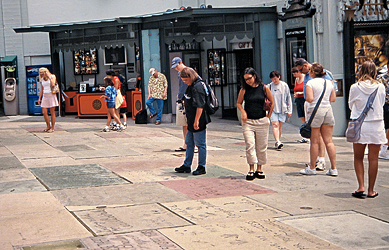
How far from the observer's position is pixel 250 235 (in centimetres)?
579

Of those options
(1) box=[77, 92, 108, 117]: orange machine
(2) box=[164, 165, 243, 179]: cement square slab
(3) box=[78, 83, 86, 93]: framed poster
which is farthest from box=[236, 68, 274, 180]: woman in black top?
(3) box=[78, 83, 86, 93]: framed poster

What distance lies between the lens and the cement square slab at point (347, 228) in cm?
554

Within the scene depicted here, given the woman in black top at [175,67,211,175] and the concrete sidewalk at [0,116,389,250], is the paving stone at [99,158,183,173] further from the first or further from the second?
the woman in black top at [175,67,211,175]

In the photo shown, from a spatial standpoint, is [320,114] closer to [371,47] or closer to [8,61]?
[371,47]

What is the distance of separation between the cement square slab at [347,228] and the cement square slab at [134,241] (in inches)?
57.8

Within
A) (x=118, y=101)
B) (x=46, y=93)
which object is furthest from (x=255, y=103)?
(x=46, y=93)

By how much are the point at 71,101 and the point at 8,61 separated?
2.99 metres

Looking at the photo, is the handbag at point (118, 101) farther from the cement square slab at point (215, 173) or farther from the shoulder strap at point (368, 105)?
the shoulder strap at point (368, 105)

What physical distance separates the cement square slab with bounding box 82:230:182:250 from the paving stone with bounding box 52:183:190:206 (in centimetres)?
144

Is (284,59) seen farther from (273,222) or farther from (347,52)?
(273,222)

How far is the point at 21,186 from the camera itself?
8320mm

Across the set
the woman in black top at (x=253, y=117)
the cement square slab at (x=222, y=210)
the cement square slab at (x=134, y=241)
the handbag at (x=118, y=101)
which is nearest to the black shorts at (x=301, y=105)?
the woman in black top at (x=253, y=117)

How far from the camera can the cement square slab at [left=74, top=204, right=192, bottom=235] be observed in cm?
604

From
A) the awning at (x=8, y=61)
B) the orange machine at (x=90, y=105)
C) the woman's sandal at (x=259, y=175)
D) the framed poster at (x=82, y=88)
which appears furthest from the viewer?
the awning at (x=8, y=61)
